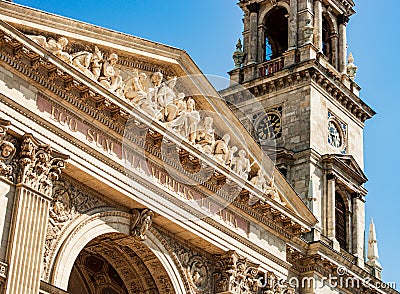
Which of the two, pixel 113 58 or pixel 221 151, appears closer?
pixel 113 58

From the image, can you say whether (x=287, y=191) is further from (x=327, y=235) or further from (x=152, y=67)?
(x=152, y=67)

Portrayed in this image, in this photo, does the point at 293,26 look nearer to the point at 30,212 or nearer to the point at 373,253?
Answer: the point at 373,253

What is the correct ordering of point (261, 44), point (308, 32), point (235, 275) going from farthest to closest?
point (261, 44) → point (308, 32) → point (235, 275)

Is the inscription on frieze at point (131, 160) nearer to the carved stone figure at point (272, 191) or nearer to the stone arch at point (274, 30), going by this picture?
the carved stone figure at point (272, 191)

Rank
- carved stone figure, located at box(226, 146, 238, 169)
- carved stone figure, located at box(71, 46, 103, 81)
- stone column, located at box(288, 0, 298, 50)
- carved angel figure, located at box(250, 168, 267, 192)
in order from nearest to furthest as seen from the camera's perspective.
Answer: carved stone figure, located at box(71, 46, 103, 81) < carved stone figure, located at box(226, 146, 238, 169) < carved angel figure, located at box(250, 168, 267, 192) < stone column, located at box(288, 0, 298, 50)

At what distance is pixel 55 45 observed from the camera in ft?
79.2

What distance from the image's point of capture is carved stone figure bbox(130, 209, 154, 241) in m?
26.5

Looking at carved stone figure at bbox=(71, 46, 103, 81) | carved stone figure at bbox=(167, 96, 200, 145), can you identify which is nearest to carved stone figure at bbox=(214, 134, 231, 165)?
carved stone figure at bbox=(167, 96, 200, 145)

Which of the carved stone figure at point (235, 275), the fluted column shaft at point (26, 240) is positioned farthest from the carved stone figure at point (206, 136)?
the fluted column shaft at point (26, 240)

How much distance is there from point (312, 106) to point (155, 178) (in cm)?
1374

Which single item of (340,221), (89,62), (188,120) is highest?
(340,221)

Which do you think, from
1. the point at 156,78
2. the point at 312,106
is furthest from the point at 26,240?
the point at 312,106

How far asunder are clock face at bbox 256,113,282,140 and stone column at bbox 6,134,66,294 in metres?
17.5

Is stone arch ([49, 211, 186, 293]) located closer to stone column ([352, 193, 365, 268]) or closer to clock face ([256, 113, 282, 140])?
stone column ([352, 193, 365, 268])
